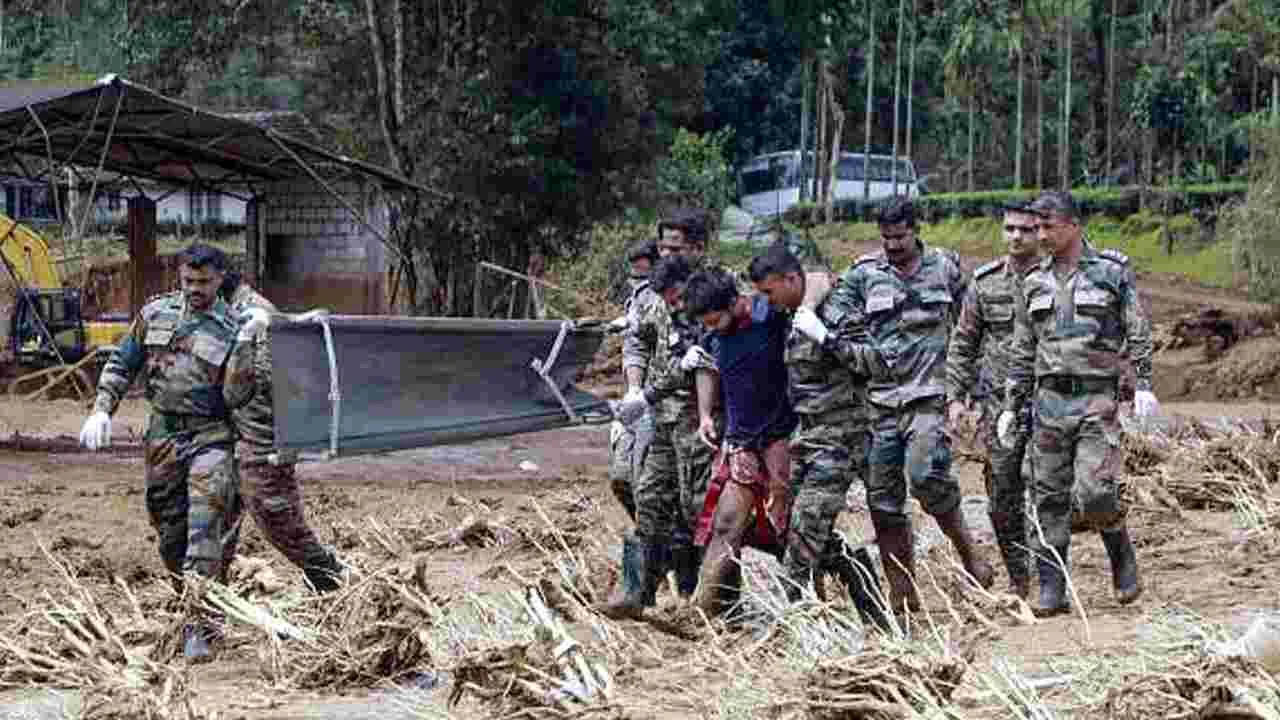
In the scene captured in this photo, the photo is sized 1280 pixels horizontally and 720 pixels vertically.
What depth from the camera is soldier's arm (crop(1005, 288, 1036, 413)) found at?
9.23 meters

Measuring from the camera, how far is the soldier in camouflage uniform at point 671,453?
9125mm

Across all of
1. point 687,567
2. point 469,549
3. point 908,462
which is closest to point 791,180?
point 469,549

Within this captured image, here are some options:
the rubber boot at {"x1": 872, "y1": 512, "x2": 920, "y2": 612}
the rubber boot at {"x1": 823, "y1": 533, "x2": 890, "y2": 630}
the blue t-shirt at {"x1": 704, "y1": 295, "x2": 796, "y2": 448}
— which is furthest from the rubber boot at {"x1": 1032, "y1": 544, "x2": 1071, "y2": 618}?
the blue t-shirt at {"x1": 704, "y1": 295, "x2": 796, "y2": 448}

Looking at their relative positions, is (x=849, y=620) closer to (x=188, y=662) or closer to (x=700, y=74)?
(x=188, y=662)

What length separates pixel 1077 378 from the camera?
355 inches

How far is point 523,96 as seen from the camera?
24.1 metres

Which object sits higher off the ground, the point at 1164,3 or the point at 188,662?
the point at 1164,3

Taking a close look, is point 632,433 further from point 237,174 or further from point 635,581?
point 237,174

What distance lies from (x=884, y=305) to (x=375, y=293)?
57.9 ft

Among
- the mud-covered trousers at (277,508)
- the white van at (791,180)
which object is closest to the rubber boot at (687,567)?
the mud-covered trousers at (277,508)

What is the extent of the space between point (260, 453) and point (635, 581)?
1.69 meters

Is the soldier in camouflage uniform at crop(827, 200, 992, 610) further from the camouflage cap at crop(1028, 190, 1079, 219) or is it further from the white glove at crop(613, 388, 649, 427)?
the white glove at crop(613, 388, 649, 427)

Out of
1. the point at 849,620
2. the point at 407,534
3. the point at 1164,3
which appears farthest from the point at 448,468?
the point at 1164,3

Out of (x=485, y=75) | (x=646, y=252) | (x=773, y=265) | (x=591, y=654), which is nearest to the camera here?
(x=591, y=654)
